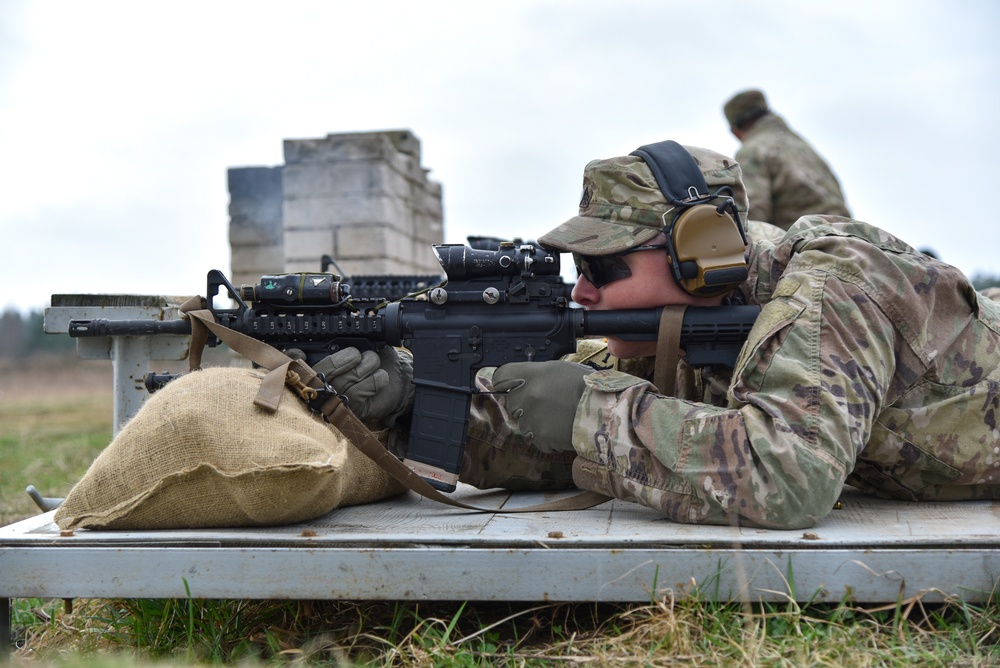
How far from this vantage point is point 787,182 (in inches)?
254

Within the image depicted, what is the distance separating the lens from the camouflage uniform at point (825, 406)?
2.23 m

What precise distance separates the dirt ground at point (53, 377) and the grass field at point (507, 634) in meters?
14.5

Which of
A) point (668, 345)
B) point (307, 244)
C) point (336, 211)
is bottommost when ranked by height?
point (668, 345)

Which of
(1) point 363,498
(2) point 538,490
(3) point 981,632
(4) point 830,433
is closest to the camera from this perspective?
(3) point 981,632

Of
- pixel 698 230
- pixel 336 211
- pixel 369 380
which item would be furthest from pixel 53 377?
pixel 698 230

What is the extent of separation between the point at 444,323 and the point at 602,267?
1.63 ft

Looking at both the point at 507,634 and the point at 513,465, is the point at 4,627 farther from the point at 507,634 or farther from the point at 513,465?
the point at 513,465

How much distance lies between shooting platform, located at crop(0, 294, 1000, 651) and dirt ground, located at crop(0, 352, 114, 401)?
577 inches

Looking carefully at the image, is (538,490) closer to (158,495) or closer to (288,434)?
(288,434)

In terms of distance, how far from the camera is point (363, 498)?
283cm

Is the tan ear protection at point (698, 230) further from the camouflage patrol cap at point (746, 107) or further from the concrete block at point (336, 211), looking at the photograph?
the concrete block at point (336, 211)

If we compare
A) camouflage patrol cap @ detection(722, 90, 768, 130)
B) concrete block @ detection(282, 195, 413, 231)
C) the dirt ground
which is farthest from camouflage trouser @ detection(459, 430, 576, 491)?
the dirt ground

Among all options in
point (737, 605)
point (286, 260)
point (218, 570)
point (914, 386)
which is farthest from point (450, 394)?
point (286, 260)

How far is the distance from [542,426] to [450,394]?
1.06 feet
